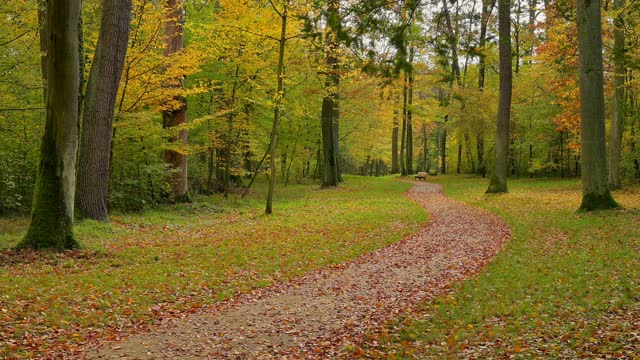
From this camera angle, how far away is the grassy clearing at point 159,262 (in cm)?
598

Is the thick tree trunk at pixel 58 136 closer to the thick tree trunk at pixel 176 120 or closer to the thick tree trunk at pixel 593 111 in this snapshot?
the thick tree trunk at pixel 176 120

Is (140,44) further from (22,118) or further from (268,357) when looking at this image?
(268,357)

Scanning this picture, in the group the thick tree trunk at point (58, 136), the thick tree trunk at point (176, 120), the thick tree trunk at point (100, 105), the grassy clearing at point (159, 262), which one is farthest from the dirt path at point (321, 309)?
the thick tree trunk at point (176, 120)

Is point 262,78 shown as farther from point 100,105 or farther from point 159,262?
point 159,262

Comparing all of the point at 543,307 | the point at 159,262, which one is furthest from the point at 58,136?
the point at 543,307

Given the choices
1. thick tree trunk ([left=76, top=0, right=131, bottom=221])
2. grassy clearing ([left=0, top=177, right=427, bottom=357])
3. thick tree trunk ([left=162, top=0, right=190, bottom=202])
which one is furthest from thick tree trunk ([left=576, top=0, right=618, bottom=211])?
thick tree trunk ([left=162, top=0, right=190, bottom=202])

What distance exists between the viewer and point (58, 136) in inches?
339

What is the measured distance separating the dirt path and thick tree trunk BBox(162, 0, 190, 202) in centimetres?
983

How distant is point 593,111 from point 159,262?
478 inches

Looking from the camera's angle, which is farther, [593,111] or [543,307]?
[593,111]

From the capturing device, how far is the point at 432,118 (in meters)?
36.2

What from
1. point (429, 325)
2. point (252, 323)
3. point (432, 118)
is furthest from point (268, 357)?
point (432, 118)

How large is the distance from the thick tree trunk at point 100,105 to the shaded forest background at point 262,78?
1395 mm

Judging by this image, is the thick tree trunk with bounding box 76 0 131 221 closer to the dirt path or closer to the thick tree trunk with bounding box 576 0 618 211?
the dirt path
